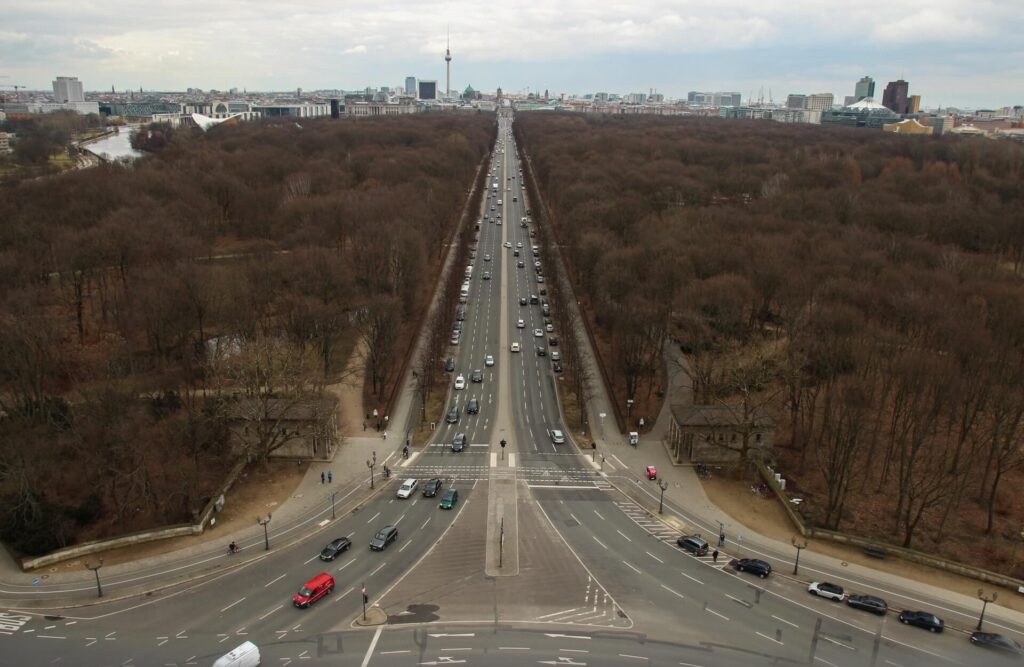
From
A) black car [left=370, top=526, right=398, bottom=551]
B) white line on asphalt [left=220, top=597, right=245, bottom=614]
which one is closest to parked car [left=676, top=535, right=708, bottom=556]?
black car [left=370, top=526, right=398, bottom=551]

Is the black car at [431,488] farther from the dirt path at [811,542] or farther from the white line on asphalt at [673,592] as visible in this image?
the dirt path at [811,542]

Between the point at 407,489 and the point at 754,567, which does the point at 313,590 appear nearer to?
the point at 407,489

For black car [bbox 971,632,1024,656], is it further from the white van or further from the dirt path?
the white van

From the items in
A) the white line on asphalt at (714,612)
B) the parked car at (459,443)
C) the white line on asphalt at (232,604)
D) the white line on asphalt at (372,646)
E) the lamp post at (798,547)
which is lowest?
the white line on asphalt at (372,646)

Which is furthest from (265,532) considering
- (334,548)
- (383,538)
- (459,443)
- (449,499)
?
(459,443)

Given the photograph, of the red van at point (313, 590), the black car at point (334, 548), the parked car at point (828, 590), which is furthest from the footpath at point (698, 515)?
the red van at point (313, 590)

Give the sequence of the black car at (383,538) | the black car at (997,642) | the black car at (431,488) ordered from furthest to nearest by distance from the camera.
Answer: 1. the black car at (431,488)
2. the black car at (383,538)
3. the black car at (997,642)

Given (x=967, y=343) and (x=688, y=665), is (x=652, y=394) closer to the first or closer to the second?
(x=967, y=343)
